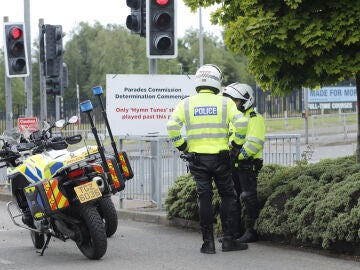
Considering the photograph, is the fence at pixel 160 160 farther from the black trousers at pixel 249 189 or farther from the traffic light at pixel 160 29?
the black trousers at pixel 249 189

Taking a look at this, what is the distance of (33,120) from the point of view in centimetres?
1590

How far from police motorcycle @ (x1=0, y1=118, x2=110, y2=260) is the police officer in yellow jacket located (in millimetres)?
939

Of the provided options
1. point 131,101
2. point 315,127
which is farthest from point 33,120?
point 315,127

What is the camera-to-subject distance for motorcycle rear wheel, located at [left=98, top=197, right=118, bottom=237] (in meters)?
9.11

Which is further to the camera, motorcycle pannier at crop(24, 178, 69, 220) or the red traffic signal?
the red traffic signal

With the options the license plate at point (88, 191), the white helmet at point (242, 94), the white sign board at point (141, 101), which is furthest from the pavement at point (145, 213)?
the license plate at point (88, 191)

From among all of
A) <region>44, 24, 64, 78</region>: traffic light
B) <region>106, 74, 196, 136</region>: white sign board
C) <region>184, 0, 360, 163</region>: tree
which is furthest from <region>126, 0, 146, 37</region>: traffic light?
<region>44, 24, 64, 78</region>: traffic light

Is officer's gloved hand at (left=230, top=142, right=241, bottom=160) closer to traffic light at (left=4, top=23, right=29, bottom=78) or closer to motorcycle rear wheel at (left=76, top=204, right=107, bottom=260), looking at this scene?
motorcycle rear wheel at (left=76, top=204, right=107, bottom=260)

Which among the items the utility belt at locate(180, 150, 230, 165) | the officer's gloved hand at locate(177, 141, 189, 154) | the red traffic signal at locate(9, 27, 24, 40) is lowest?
the utility belt at locate(180, 150, 230, 165)

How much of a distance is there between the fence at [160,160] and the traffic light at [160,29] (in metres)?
1.31

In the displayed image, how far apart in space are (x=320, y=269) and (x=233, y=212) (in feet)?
4.84

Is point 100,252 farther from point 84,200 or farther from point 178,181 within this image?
point 178,181

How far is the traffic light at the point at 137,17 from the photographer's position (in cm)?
1208

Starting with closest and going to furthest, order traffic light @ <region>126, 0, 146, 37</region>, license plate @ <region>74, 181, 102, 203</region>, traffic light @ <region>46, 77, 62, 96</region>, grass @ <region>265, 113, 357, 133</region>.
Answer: license plate @ <region>74, 181, 102, 203</region> → traffic light @ <region>126, 0, 146, 37</region> → traffic light @ <region>46, 77, 62, 96</region> → grass @ <region>265, 113, 357, 133</region>
